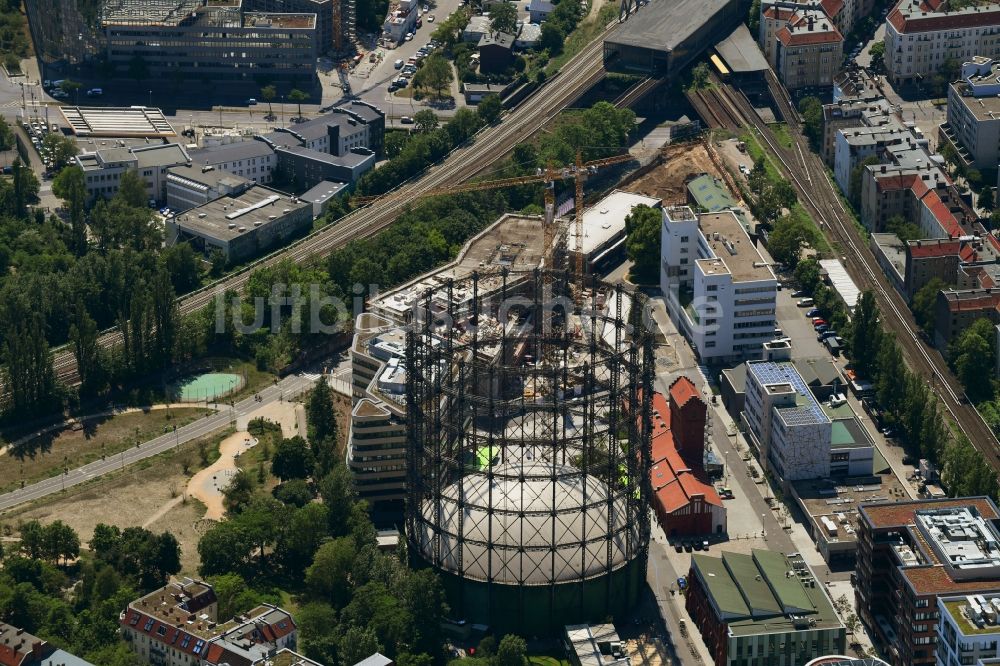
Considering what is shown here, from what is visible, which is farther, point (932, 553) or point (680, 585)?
point (680, 585)

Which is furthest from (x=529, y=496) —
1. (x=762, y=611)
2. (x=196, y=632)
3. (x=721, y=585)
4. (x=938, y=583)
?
(x=938, y=583)

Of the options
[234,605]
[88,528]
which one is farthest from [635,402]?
[88,528]

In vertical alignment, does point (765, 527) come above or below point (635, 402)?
below

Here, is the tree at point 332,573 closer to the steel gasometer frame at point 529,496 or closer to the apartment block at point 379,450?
the steel gasometer frame at point 529,496

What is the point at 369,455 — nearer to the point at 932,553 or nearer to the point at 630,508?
the point at 630,508

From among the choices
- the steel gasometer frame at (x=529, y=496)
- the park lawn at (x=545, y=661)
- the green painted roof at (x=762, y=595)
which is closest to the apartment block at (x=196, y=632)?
the steel gasometer frame at (x=529, y=496)

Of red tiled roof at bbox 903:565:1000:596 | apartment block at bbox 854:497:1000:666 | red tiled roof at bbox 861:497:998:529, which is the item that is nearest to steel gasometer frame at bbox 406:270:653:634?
red tiled roof at bbox 861:497:998:529
